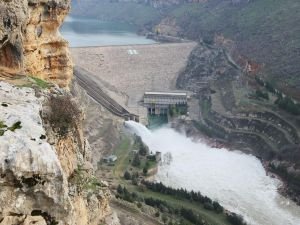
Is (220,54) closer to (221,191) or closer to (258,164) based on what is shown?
(258,164)

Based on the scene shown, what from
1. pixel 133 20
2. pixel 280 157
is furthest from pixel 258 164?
pixel 133 20

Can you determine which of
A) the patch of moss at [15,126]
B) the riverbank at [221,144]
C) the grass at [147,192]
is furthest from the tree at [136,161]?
the patch of moss at [15,126]

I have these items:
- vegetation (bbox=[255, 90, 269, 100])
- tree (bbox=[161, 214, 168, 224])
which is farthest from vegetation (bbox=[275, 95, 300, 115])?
tree (bbox=[161, 214, 168, 224])

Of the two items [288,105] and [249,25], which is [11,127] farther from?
[249,25]

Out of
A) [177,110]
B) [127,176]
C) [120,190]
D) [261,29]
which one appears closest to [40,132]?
[120,190]

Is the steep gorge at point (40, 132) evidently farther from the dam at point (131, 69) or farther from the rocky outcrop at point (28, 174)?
the dam at point (131, 69)

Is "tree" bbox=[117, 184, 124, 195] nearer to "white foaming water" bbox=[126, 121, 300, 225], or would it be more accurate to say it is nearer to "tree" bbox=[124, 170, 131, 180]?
"tree" bbox=[124, 170, 131, 180]

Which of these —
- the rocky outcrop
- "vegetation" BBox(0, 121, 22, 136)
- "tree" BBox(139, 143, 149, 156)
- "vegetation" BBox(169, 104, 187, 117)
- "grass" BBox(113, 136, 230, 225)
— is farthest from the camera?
"vegetation" BBox(169, 104, 187, 117)
